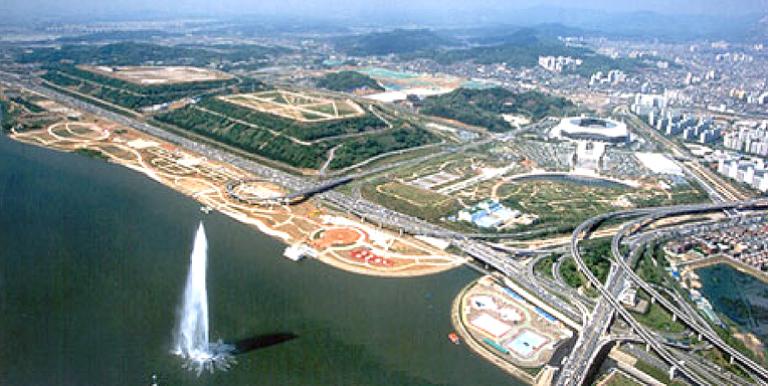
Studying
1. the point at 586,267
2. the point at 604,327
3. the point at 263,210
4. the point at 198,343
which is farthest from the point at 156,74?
the point at 604,327

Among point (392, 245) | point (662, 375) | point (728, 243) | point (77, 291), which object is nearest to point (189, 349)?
point (77, 291)

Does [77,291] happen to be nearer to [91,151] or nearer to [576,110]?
[91,151]

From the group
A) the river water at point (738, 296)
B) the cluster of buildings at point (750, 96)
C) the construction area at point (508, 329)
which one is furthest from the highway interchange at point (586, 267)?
the cluster of buildings at point (750, 96)

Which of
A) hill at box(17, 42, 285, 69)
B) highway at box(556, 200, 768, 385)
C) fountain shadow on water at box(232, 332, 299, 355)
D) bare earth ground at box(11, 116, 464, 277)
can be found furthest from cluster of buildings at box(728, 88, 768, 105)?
fountain shadow on water at box(232, 332, 299, 355)

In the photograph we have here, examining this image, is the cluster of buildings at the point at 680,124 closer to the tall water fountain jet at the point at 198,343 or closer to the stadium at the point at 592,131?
the stadium at the point at 592,131

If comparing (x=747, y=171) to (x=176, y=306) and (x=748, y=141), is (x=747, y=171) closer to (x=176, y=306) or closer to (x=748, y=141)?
(x=748, y=141)

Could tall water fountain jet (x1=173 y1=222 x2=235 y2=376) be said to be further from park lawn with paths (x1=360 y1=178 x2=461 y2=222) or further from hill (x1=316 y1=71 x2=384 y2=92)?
hill (x1=316 y1=71 x2=384 y2=92)
